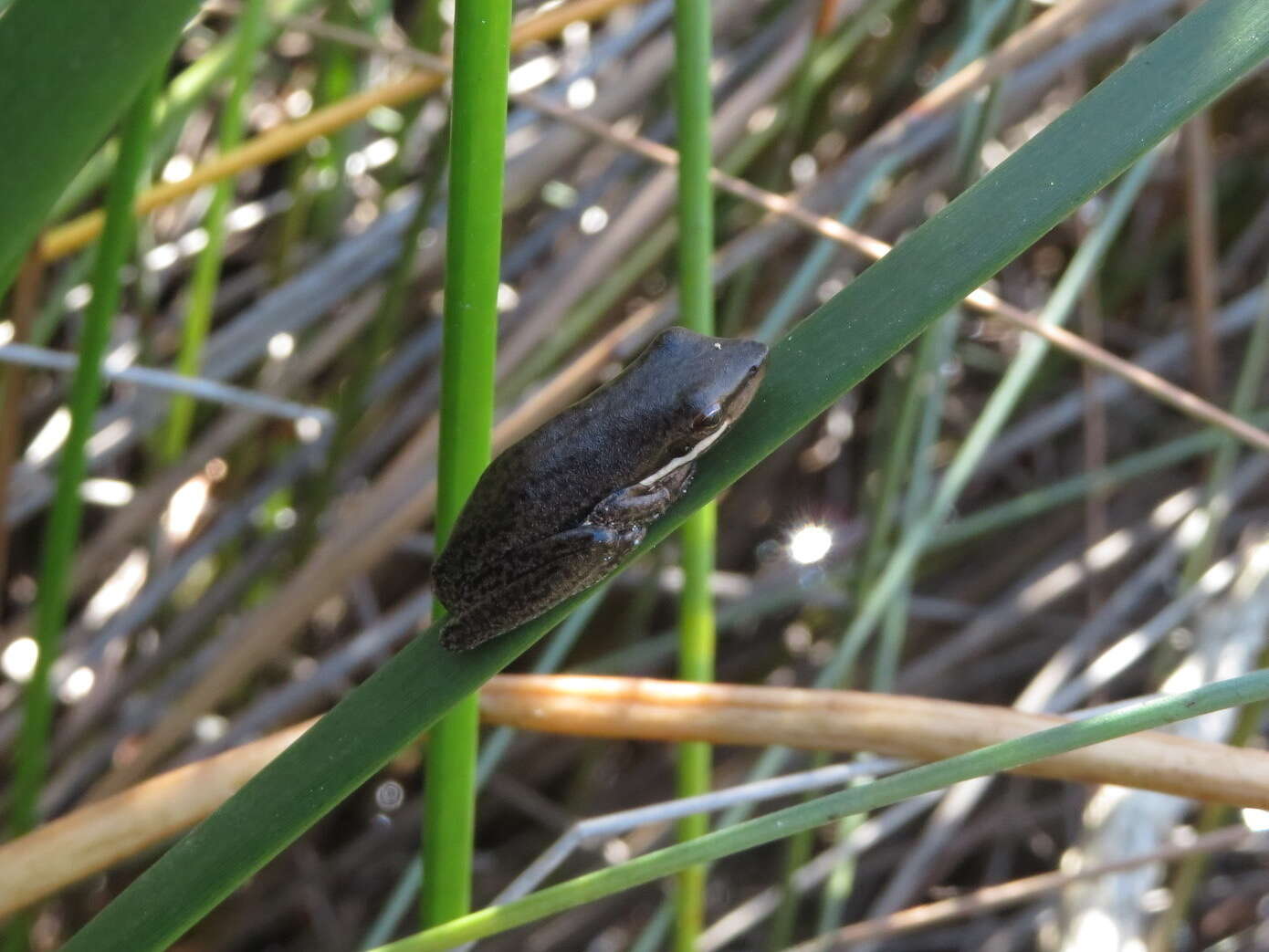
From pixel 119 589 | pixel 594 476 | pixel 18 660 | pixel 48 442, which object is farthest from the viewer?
pixel 119 589

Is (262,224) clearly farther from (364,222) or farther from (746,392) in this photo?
(746,392)

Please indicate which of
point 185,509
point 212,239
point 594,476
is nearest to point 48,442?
point 185,509

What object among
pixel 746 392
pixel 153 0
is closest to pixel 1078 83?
pixel 746 392

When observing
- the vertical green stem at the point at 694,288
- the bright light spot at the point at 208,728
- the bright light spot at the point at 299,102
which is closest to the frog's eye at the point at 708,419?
the vertical green stem at the point at 694,288

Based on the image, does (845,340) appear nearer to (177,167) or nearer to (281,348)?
(281,348)

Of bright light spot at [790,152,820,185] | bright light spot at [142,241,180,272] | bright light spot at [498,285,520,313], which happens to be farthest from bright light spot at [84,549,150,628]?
bright light spot at [790,152,820,185]

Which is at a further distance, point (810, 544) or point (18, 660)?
point (810, 544)

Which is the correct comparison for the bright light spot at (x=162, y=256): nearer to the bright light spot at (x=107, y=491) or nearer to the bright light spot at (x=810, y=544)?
the bright light spot at (x=107, y=491)
